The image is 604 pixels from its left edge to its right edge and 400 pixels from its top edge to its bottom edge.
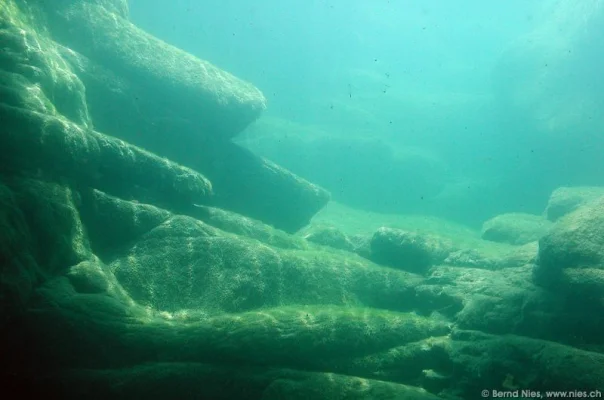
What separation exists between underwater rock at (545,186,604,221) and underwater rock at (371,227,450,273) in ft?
39.9

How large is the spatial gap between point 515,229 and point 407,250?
10367mm

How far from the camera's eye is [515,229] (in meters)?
20.2

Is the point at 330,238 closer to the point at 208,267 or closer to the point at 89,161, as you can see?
the point at 208,267

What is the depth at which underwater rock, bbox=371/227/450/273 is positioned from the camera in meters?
13.4

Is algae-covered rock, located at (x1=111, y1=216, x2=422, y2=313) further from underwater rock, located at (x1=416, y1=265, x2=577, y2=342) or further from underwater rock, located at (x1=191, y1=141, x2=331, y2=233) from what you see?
underwater rock, located at (x1=191, y1=141, x2=331, y2=233)

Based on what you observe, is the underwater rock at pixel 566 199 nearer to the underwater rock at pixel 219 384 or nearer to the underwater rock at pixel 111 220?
the underwater rock at pixel 219 384

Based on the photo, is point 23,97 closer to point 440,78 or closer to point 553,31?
point 553,31

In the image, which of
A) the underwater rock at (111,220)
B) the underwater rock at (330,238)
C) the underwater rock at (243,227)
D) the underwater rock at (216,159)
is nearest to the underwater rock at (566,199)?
the underwater rock at (330,238)

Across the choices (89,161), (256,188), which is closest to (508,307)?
(89,161)

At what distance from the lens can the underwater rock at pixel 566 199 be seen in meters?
21.2

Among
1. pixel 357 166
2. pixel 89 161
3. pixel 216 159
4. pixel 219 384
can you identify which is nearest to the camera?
pixel 219 384

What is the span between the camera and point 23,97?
8406mm

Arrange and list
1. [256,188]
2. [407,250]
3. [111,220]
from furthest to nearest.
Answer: [256,188], [407,250], [111,220]

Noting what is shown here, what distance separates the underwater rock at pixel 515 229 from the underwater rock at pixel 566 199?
2.24 feet
